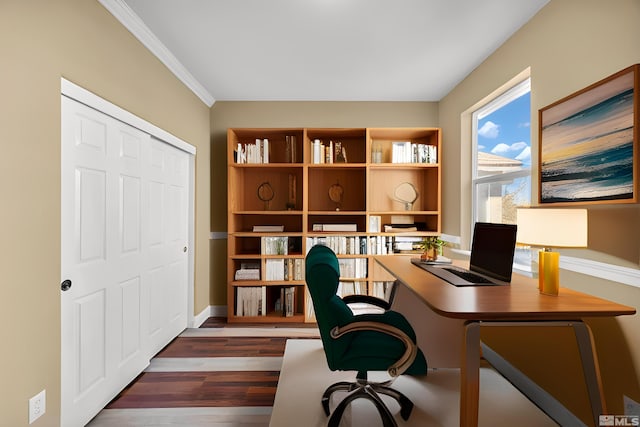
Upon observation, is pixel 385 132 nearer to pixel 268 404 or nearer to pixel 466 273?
pixel 466 273

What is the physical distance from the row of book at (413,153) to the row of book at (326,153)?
0.61 m

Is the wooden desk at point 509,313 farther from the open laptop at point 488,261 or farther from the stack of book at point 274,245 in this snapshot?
the stack of book at point 274,245

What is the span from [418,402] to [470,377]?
927 millimetres

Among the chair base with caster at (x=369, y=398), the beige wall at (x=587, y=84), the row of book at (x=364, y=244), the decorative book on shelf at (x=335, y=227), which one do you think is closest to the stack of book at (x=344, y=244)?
the row of book at (x=364, y=244)

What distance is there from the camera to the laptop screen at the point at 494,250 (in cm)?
202

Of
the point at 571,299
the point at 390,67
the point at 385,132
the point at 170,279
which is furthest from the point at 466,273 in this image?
the point at 170,279

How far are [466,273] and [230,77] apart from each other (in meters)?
2.88

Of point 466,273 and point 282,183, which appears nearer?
point 466,273

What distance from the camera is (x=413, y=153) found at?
4.11m

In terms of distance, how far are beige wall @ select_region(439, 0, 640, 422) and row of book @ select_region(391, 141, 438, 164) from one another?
1.28 m

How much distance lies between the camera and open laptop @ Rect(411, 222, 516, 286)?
6.63 feet

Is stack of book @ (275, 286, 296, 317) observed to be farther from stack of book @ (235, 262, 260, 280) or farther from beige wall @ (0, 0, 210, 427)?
beige wall @ (0, 0, 210, 427)

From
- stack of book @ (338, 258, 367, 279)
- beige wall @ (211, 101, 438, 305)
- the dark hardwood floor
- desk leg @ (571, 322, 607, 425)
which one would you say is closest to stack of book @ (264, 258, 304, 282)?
→ stack of book @ (338, 258, 367, 279)

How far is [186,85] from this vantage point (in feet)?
11.5
